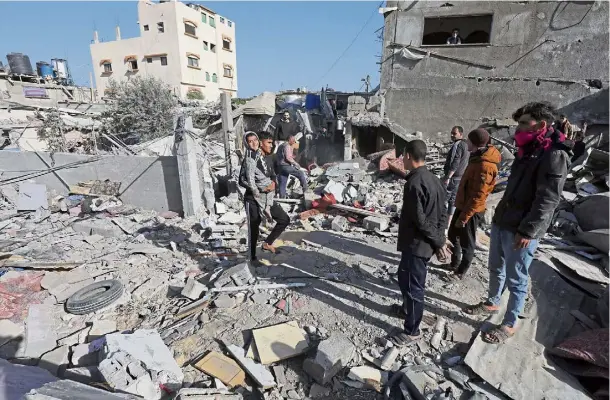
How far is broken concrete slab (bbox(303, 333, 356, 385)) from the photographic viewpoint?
276 cm

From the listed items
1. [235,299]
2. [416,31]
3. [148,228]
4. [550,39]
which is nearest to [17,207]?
[148,228]

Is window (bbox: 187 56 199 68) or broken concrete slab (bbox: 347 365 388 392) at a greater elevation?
window (bbox: 187 56 199 68)

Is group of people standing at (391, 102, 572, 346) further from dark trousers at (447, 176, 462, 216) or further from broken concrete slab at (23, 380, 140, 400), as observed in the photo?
broken concrete slab at (23, 380, 140, 400)

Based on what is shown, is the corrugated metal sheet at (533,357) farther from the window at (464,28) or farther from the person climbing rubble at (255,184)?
the window at (464,28)

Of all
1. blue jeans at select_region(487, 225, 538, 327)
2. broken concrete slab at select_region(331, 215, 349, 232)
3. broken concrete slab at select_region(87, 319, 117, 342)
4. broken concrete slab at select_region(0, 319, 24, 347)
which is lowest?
broken concrete slab at select_region(0, 319, 24, 347)

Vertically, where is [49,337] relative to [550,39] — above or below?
below

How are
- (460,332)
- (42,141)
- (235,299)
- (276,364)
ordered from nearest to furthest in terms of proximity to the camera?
(276,364), (460,332), (235,299), (42,141)

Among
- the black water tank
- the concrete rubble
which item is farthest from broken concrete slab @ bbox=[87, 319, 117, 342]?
the black water tank

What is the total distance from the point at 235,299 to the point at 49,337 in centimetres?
215

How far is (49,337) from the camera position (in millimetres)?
3580

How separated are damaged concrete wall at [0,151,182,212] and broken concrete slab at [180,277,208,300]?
3.83m

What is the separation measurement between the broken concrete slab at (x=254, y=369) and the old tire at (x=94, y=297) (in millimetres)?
2089

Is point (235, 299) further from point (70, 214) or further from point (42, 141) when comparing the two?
point (42, 141)

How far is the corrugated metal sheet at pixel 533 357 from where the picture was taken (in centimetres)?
254
